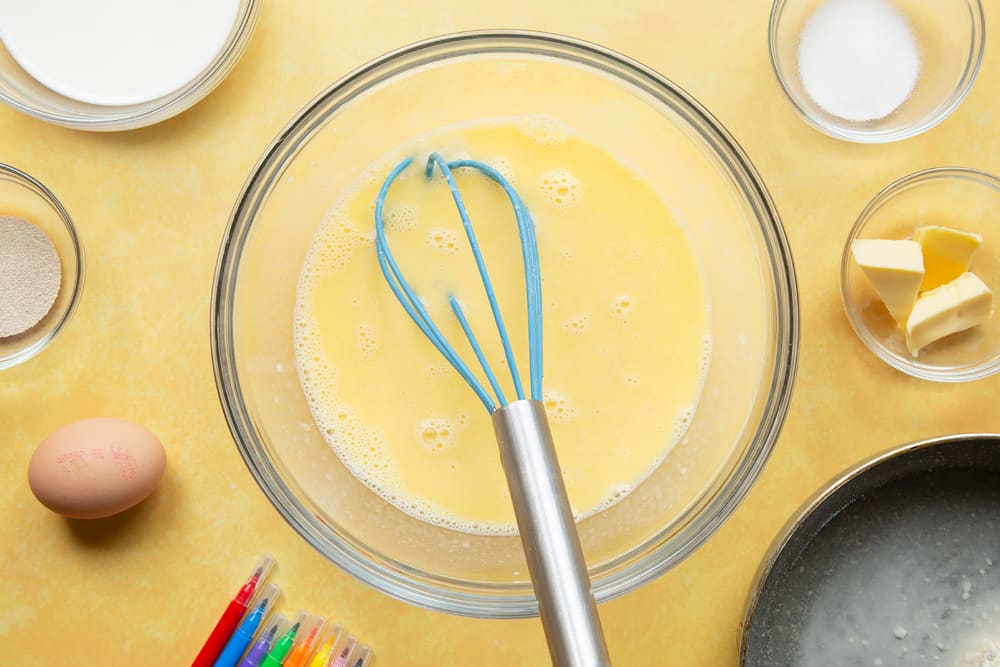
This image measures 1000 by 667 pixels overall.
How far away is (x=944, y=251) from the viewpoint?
1.10 meters

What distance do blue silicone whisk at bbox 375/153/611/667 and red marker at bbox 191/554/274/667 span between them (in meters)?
0.38

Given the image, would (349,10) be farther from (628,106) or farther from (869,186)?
(869,186)

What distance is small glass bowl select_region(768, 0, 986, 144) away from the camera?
1134 mm

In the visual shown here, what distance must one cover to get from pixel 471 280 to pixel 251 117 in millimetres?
358

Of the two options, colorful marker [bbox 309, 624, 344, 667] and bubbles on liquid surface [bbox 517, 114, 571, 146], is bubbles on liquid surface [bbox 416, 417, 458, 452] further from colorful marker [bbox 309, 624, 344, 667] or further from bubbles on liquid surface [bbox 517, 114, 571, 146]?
bubbles on liquid surface [bbox 517, 114, 571, 146]

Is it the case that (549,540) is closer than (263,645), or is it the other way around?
(549,540)

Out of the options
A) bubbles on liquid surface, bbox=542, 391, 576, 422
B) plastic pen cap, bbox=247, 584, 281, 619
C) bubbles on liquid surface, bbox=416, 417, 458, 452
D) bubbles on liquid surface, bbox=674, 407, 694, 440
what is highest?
bubbles on liquid surface, bbox=674, 407, 694, 440

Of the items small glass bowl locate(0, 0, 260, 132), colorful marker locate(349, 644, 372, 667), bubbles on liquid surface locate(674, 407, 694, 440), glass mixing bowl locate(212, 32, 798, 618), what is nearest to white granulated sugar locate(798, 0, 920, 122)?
glass mixing bowl locate(212, 32, 798, 618)

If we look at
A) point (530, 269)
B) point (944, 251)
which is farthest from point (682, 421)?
point (944, 251)

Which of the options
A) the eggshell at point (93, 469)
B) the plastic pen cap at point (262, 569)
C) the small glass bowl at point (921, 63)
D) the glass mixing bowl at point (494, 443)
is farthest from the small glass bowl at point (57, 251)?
the small glass bowl at point (921, 63)

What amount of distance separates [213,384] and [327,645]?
35 centimetres

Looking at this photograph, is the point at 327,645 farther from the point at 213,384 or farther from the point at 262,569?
the point at 213,384

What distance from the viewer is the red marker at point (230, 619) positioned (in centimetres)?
109

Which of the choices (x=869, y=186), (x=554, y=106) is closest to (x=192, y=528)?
(x=554, y=106)
